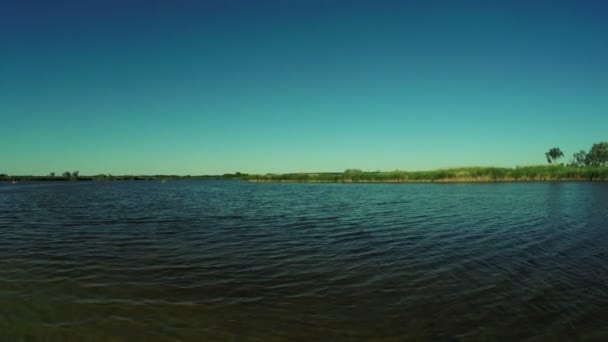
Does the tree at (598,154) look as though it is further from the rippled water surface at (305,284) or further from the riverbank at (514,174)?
the rippled water surface at (305,284)

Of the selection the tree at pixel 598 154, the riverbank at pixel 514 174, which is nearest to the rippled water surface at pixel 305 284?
the riverbank at pixel 514 174

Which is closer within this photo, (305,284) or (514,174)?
(305,284)

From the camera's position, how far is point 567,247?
11.7m

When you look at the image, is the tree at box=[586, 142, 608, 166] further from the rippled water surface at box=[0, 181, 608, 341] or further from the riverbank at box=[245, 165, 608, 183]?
the rippled water surface at box=[0, 181, 608, 341]

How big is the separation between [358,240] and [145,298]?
821 centimetres

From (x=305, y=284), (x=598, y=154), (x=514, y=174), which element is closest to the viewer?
(x=305, y=284)

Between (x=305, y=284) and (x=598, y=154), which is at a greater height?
(x=598, y=154)

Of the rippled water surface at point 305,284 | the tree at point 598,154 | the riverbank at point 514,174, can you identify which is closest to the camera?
the rippled water surface at point 305,284

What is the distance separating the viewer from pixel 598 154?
11381 centimetres

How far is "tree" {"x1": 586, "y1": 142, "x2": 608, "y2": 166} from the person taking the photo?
112 meters

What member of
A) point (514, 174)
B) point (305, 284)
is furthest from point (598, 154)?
point (305, 284)

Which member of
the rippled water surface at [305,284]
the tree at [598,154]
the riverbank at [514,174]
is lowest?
the rippled water surface at [305,284]

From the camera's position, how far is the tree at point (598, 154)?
369ft

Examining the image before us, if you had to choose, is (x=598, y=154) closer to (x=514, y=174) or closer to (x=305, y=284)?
(x=514, y=174)
